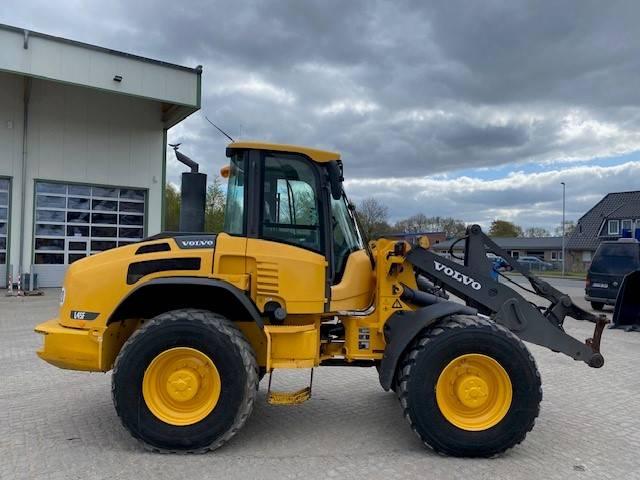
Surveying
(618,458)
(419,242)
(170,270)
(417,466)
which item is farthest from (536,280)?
(170,270)

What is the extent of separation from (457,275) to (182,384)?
255cm

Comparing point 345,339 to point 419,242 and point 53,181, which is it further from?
point 53,181

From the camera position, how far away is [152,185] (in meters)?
21.2

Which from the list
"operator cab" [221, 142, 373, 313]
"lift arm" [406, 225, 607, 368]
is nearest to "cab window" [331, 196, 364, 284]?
"operator cab" [221, 142, 373, 313]

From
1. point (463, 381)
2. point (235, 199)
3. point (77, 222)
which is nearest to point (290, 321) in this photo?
point (235, 199)

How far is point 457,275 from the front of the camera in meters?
4.96

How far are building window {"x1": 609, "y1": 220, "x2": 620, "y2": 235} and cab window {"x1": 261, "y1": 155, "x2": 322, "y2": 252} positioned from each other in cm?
5178

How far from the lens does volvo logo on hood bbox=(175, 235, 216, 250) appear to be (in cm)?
467

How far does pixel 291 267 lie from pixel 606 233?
53.5 meters

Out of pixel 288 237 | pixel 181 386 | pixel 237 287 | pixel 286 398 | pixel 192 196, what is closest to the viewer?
pixel 181 386

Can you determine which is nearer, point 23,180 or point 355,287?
point 355,287

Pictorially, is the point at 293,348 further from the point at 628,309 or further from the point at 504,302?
the point at 628,309

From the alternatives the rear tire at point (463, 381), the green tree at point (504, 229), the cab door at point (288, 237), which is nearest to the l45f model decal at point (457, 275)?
the rear tire at point (463, 381)

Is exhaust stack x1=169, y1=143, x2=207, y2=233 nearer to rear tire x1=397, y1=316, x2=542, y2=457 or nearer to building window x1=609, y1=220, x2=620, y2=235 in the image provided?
rear tire x1=397, y1=316, x2=542, y2=457
